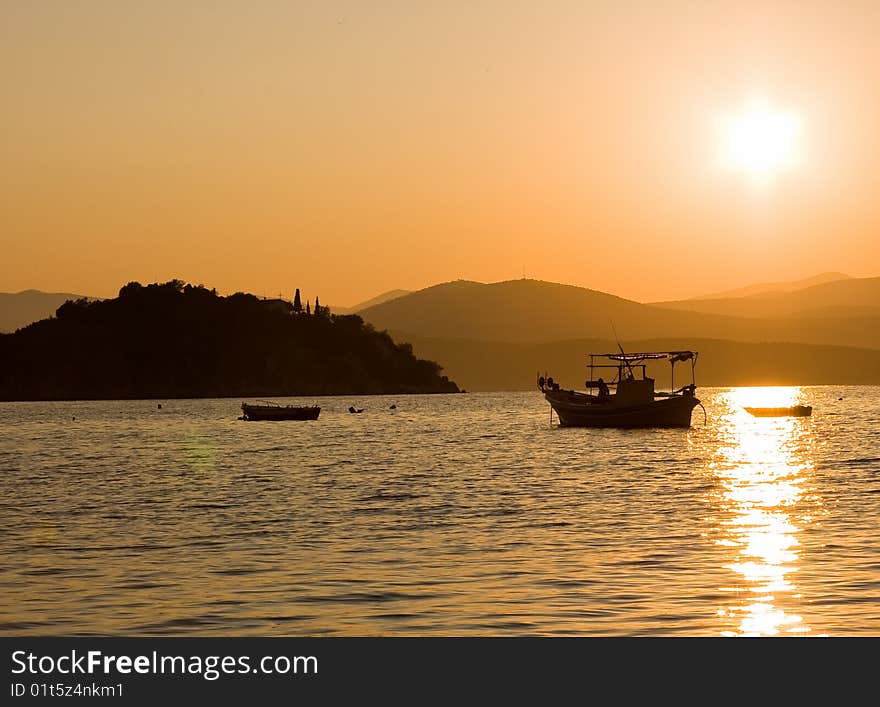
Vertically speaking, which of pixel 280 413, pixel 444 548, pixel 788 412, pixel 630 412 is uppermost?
pixel 280 413

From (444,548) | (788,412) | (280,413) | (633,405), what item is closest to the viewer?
(444,548)

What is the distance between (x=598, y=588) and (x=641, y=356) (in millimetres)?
99215

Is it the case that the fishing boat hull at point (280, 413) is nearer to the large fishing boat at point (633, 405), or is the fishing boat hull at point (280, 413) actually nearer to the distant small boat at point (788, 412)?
the large fishing boat at point (633, 405)

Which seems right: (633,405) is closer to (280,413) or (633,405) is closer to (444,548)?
(280,413)

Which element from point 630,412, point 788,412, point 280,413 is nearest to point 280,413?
point 280,413

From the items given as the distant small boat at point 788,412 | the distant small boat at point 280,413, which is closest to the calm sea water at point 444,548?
the distant small boat at point 280,413

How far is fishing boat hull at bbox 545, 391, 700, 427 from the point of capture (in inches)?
4938

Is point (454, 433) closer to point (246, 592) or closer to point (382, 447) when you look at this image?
point (382, 447)

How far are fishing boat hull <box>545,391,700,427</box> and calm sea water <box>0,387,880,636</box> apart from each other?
155 ft

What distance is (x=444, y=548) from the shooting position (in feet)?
111

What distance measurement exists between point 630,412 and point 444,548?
305ft

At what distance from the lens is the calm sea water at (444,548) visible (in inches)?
925

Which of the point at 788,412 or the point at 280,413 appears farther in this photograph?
the point at 788,412
